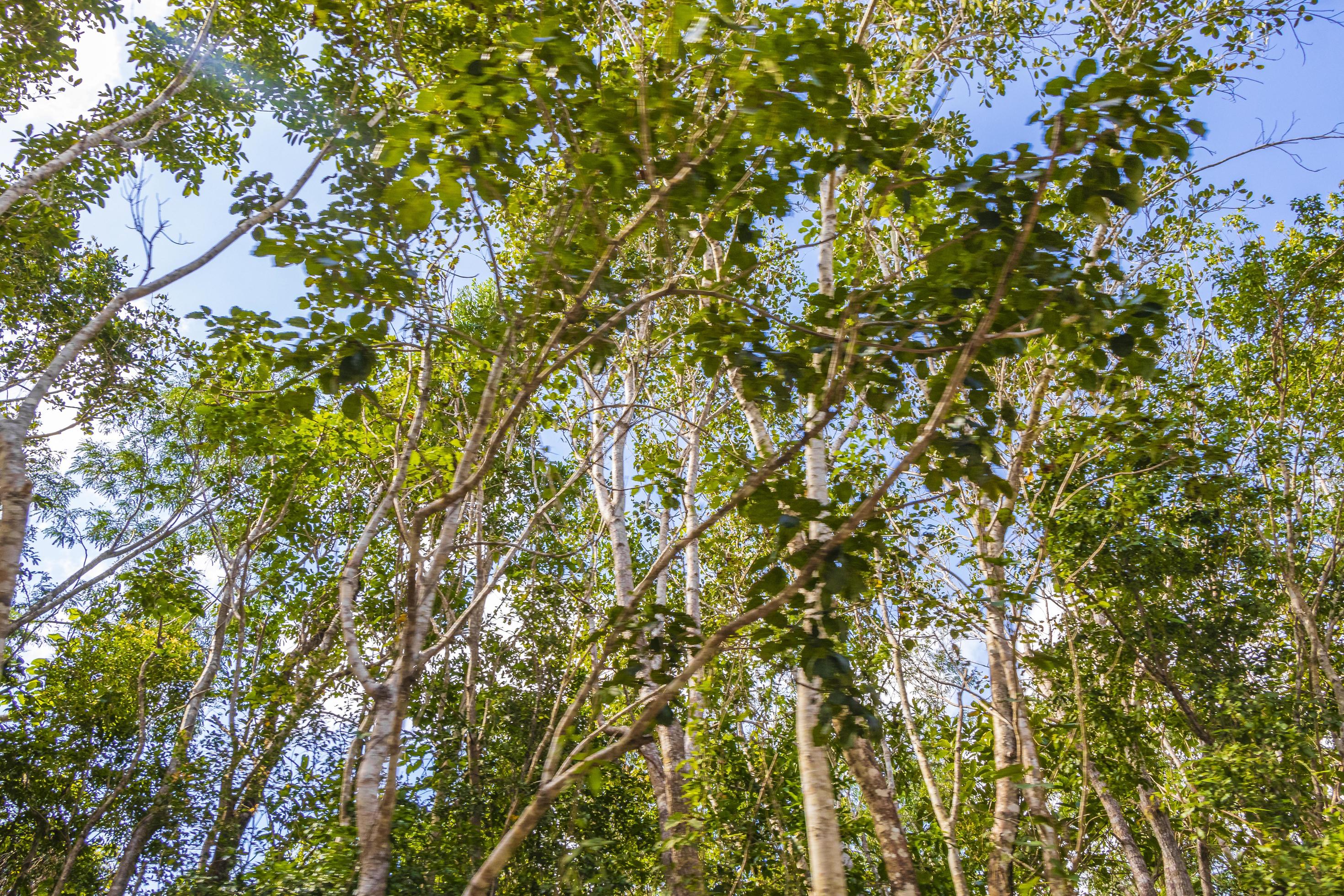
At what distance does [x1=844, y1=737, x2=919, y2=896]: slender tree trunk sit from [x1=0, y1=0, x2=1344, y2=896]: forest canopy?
1.1 inches

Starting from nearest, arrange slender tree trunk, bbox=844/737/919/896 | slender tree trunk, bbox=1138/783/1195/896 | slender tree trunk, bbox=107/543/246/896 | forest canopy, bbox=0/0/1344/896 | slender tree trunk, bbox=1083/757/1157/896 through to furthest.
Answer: forest canopy, bbox=0/0/1344/896, slender tree trunk, bbox=844/737/919/896, slender tree trunk, bbox=107/543/246/896, slender tree trunk, bbox=1138/783/1195/896, slender tree trunk, bbox=1083/757/1157/896

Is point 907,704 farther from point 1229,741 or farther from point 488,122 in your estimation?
point 488,122

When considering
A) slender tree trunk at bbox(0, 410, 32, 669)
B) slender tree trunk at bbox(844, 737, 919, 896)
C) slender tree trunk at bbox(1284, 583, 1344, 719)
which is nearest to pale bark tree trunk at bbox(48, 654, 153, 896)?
slender tree trunk at bbox(0, 410, 32, 669)

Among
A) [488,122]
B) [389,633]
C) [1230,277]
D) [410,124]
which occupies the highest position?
[1230,277]

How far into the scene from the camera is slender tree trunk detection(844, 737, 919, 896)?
432 centimetres

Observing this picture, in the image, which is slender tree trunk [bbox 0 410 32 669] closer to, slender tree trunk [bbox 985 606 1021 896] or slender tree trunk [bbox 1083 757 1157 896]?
slender tree trunk [bbox 985 606 1021 896]

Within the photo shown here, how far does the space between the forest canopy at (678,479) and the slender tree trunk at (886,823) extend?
0.03 metres

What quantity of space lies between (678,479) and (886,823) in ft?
8.56

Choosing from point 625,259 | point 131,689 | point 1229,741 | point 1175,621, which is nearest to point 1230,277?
point 1175,621

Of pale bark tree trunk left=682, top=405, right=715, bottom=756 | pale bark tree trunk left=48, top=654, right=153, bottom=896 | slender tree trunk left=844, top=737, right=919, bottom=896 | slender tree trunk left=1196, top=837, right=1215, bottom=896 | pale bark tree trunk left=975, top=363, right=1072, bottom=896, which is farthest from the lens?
slender tree trunk left=1196, top=837, right=1215, bottom=896

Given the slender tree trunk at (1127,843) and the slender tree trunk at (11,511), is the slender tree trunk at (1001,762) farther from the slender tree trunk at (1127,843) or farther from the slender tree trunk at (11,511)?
the slender tree trunk at (11,511)

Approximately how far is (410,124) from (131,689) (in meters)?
12.2

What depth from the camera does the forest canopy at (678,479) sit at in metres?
Result: 2.07

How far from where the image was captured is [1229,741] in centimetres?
731
